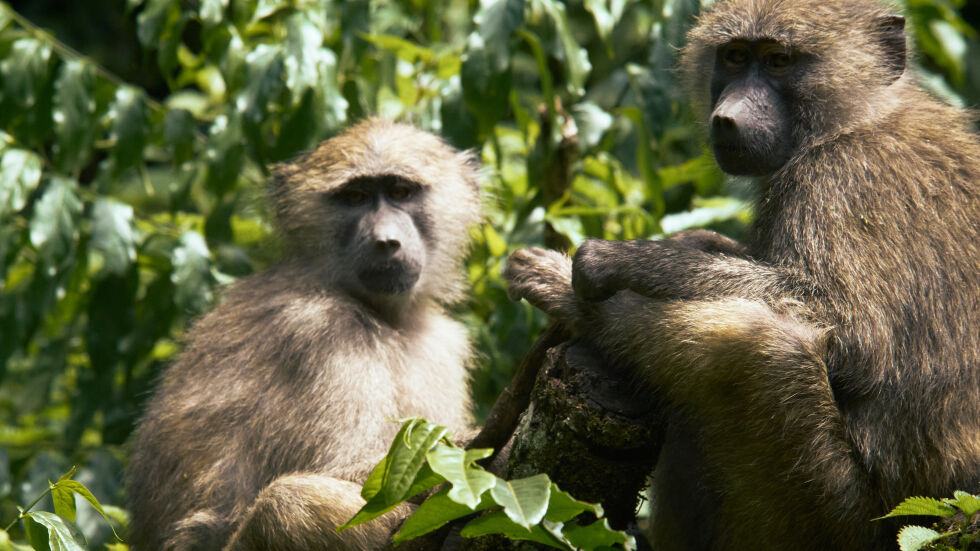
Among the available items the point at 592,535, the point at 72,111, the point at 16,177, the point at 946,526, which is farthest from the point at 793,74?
the point at 16,177

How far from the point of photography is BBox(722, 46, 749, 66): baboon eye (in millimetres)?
4648

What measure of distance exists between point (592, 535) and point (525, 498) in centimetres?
36

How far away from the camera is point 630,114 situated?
5.96 metres

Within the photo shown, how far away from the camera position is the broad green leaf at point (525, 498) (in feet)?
9.16

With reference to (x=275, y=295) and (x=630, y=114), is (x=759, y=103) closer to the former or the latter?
(x=630, y=114)

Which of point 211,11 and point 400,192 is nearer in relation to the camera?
point 211,11

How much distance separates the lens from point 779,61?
456 cm

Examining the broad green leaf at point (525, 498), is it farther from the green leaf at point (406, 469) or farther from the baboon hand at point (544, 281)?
the baboon hand at point (544, 281)

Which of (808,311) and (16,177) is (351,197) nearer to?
(16,177)

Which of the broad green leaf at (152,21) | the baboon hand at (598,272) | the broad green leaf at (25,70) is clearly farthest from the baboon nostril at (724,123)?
the broad green leaf at (25,70)

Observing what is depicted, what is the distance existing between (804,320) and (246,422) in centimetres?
256

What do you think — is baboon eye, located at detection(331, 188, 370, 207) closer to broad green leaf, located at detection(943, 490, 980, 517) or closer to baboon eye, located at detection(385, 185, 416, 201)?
baboon eye, located at detection(385, 185, 416, 201)

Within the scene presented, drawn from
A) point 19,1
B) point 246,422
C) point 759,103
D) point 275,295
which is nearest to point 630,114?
point 759,103

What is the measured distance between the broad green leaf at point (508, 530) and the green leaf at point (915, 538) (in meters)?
1.00
